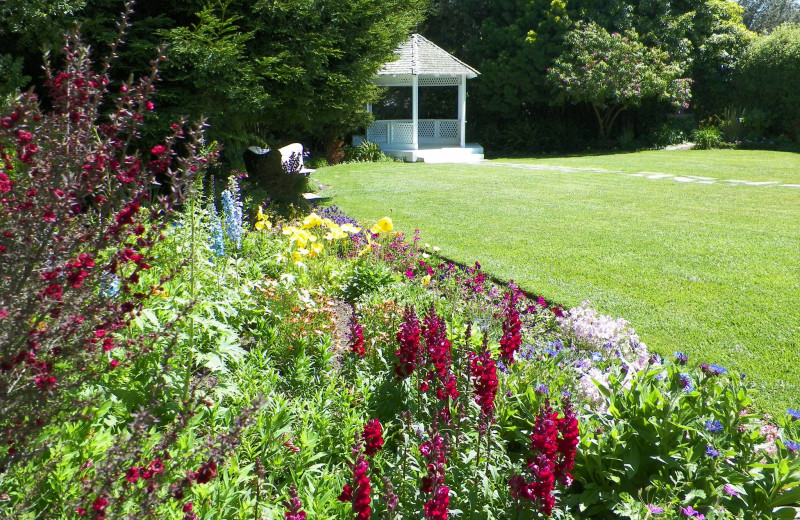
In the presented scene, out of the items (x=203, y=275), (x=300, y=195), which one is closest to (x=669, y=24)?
(x=300, y=195)

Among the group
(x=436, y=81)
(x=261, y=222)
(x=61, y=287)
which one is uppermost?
(x=436, y=81)

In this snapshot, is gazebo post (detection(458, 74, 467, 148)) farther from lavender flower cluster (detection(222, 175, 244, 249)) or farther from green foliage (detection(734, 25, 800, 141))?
lavender flower cluster (detection(222, 175, 244, 249))

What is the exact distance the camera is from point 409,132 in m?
21.3

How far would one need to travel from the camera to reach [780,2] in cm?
3988

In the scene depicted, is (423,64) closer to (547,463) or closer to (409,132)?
(409,132)

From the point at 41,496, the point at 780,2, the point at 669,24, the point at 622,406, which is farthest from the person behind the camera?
the point at 780,2

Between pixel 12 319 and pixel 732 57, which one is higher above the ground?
pixel 732 57

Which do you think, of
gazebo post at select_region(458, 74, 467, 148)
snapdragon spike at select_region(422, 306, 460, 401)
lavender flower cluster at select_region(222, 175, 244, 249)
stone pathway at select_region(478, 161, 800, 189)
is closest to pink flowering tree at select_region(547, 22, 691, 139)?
gazebo post at select_region(458, 74, 467, 148)

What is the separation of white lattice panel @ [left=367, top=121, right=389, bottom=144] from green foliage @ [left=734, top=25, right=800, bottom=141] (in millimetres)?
12485

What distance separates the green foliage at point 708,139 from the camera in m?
21.3

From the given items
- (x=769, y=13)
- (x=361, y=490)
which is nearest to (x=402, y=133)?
(x=361, y=490)

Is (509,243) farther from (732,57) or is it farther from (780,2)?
(780,2)

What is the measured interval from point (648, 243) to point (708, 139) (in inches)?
634

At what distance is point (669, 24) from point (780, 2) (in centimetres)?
2403
